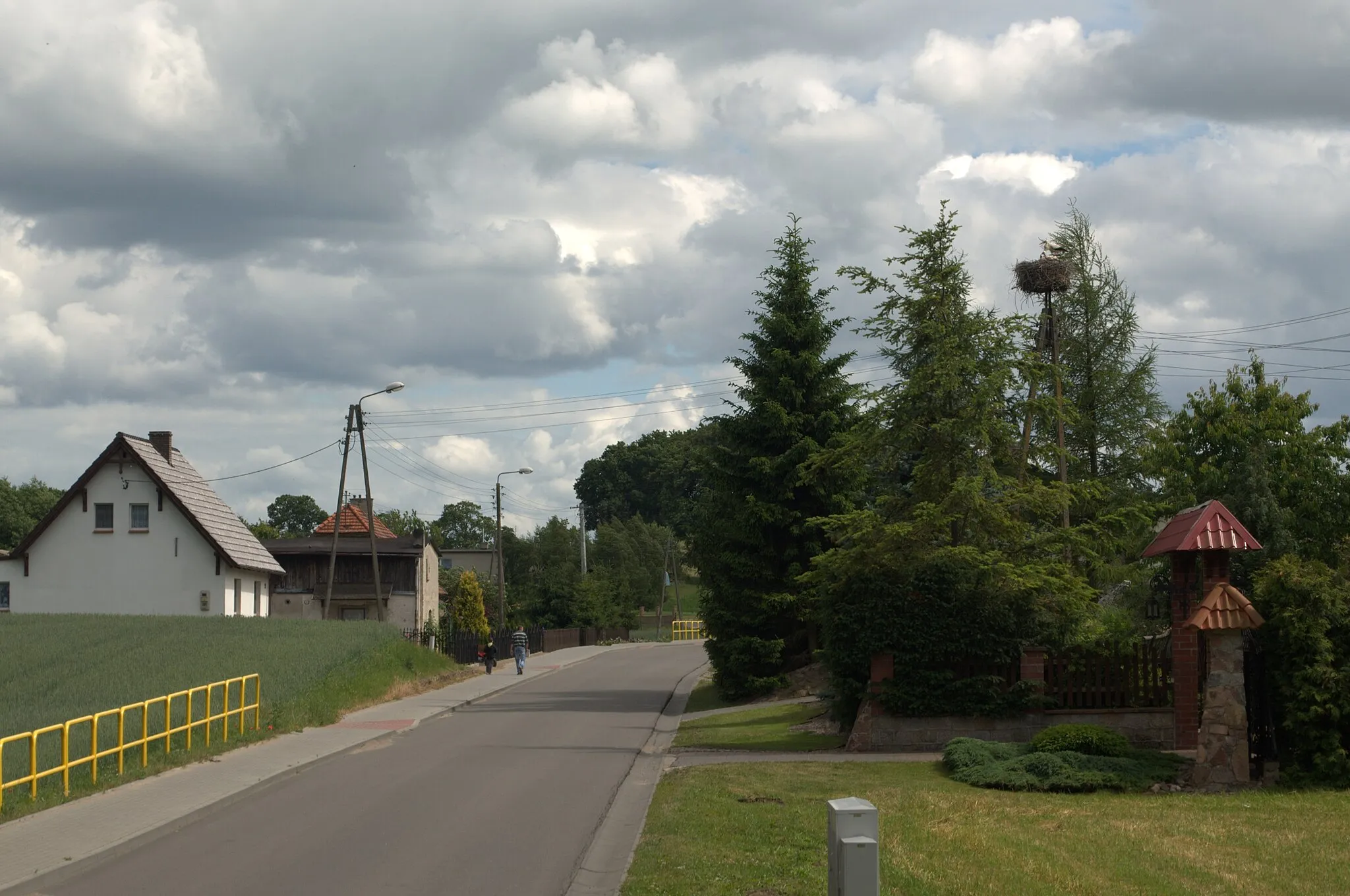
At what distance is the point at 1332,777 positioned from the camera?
1416cm

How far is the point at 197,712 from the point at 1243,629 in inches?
685

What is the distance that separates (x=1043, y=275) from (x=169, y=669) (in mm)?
23964

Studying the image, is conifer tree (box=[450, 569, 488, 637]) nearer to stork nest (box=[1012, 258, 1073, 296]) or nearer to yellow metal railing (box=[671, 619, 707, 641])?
yellow metal railing (box=[671, 619, 707, 641])

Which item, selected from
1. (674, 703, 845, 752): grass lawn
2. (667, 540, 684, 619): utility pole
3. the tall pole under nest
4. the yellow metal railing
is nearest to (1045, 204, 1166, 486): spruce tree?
the tall pole under nest

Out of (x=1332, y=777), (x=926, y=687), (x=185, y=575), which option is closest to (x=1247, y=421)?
(x=926, y=687)

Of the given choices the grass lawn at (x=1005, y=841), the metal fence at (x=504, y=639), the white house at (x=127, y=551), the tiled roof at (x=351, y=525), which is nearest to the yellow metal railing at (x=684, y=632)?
the metal fence at (x=504, y=639)

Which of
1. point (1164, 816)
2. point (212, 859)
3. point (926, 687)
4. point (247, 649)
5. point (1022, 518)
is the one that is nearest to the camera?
point (212, 859)

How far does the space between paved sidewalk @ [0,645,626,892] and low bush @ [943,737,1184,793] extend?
8.81 metres

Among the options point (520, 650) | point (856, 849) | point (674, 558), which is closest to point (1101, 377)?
point (520, 650)

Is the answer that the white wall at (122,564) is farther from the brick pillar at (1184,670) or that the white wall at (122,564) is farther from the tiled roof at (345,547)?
the brick pillar at (1184,670)

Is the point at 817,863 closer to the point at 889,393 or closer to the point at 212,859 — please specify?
the point at 212,859

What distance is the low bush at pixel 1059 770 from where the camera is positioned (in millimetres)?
14312

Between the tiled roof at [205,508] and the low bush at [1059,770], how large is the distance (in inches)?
1577

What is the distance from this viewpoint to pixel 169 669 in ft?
92.9
